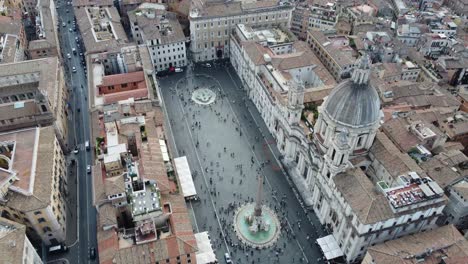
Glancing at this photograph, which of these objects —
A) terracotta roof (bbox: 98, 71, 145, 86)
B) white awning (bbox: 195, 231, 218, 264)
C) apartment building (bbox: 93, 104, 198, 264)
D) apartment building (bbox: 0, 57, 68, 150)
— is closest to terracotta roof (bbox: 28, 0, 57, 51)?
apartment building (bbox: 0, 57, 68, 150)

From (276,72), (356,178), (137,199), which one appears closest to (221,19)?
(276,72)

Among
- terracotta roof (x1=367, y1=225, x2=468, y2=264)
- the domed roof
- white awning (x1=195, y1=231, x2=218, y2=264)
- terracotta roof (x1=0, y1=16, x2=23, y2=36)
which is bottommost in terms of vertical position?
white awning (x1=195, y1=231, x2=218, y2=264)

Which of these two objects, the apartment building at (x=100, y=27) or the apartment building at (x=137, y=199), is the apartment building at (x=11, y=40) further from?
the apartment building at (x=137, y=199)

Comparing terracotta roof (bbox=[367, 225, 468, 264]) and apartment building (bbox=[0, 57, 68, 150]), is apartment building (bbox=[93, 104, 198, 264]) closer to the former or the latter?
apartment building (bbox=[0, 57, 68, 150])

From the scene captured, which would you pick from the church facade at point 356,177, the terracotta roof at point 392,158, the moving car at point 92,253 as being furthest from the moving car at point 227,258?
the terracotta roof at point 392,158

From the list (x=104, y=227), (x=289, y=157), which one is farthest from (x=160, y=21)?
(x=104, y=227)

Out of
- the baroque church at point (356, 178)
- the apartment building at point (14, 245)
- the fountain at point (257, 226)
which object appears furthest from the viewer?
the fountain at point (257, 226)
